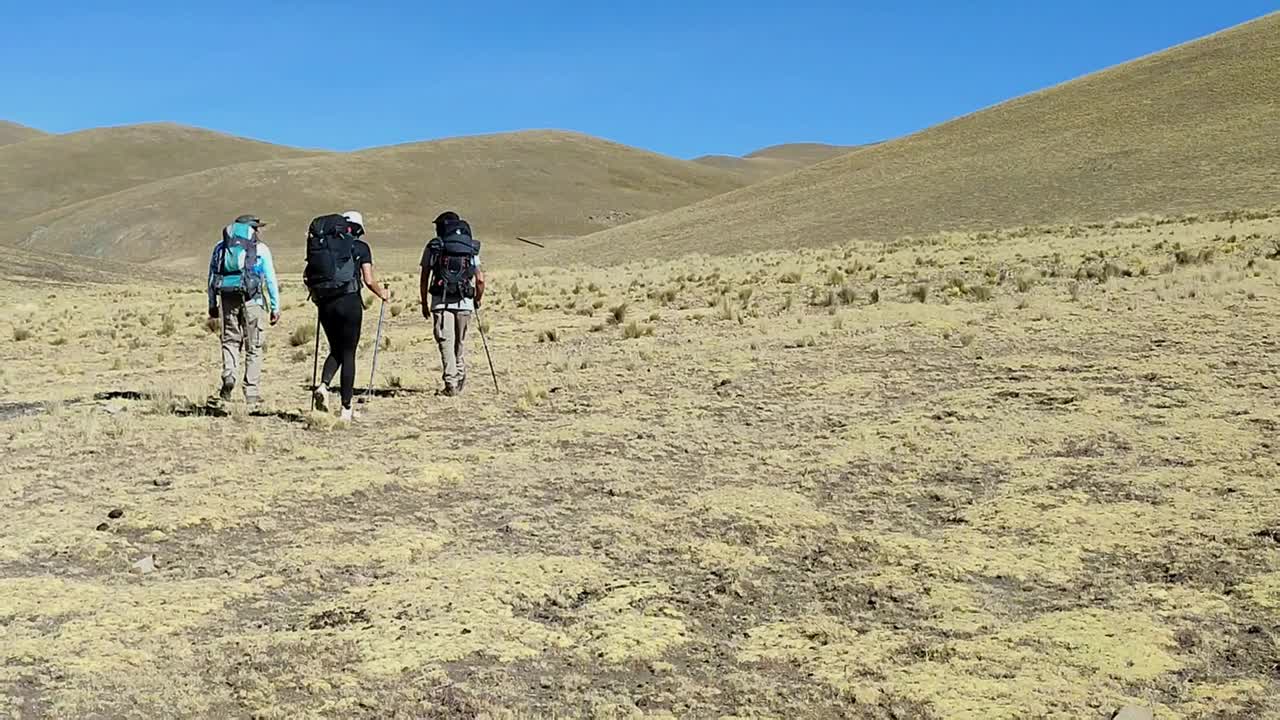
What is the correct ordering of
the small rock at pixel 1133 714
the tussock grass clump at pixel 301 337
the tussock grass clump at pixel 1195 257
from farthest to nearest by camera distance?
the tussock grass clump at pixel 1195 257 < the tussock grass clump at pixel 301 337 < the small rock at pixel 1133 714

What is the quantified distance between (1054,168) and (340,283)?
48075 mm

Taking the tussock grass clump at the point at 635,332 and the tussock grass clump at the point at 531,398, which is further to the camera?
the tussock grass clump at the point at 635,332

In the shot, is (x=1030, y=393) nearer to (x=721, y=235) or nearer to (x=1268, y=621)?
(x=1268, y=621)

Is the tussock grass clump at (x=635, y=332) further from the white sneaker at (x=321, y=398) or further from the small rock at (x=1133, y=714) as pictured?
the small rock at (x=1133, y=714)

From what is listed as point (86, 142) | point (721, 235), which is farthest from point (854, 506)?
point (86, 142)

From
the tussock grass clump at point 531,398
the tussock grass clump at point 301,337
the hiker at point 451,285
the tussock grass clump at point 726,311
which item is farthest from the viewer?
→ the tussock grass clump at point 726,311

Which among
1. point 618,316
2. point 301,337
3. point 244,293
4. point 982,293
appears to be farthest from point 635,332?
point 244,293

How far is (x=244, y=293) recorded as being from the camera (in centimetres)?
1063

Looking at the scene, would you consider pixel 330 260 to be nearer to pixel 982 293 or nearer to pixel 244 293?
pixel 244 293

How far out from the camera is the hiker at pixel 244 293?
10.5 meters

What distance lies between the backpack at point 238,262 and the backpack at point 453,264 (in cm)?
177

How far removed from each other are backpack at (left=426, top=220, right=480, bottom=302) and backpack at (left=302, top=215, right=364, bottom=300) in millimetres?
1456

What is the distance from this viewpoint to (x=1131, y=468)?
7621mm

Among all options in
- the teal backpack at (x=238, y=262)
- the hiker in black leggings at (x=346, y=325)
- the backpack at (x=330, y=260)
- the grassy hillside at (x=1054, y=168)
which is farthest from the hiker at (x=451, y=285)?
the grassy hillside at (x=1054, y=168)
